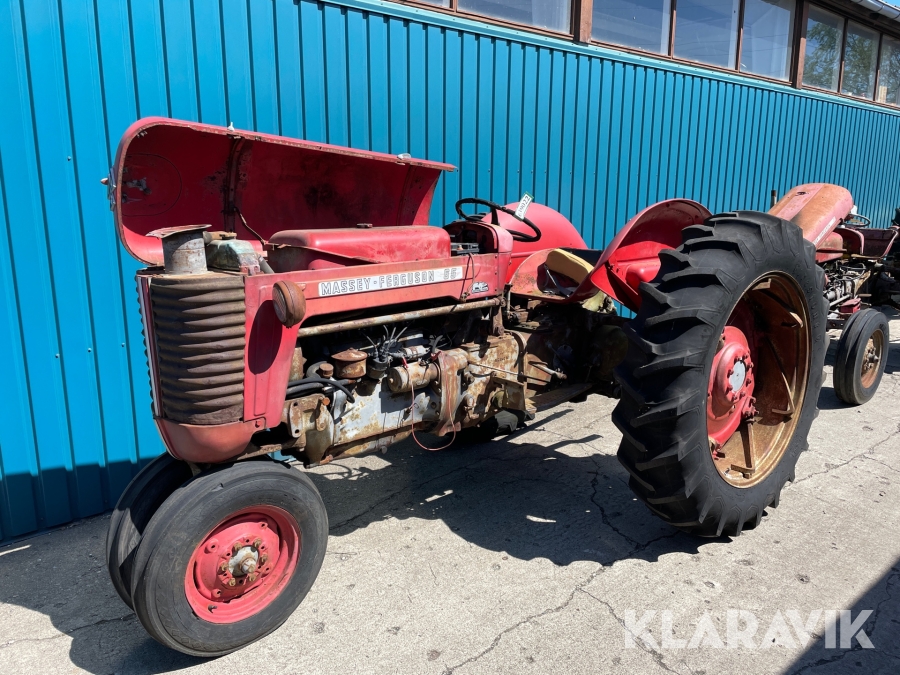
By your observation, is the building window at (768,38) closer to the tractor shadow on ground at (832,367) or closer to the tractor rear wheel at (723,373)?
the tractor shadow on ground at (832,367)

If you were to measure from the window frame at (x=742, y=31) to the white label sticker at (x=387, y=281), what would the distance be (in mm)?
2343

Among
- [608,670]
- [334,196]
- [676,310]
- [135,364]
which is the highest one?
[334,196]

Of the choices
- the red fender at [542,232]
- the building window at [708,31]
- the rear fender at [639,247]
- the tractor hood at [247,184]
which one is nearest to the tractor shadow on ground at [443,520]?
the rear fender at [639,247]

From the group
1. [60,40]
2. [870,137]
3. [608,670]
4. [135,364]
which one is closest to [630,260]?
[608,670]

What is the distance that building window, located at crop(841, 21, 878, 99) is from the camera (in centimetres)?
879

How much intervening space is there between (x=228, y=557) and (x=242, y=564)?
6 cm

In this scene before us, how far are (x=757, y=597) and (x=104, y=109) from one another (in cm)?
366

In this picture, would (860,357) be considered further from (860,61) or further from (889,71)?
(889,71)

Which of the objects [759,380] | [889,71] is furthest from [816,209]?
[889,71]

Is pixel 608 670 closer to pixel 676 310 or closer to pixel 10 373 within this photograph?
pixel 676 310

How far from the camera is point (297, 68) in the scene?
3.77 metres

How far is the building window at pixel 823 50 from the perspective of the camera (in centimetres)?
801

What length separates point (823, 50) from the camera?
8289 millimetres

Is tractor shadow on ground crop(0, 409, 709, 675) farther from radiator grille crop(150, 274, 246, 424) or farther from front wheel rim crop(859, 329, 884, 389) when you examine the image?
front wheel rim crop(859, 329, 884, 389)
